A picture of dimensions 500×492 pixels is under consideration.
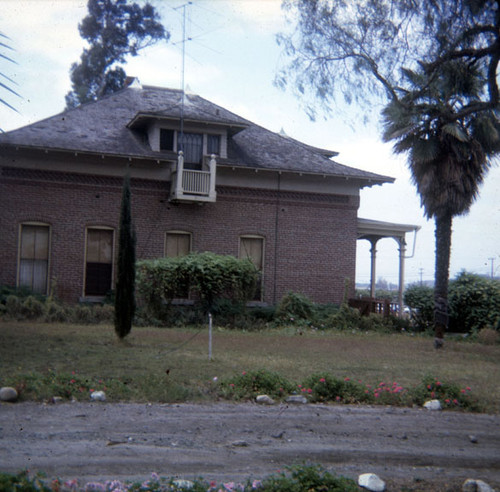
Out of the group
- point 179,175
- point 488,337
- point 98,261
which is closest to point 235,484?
point 488,337

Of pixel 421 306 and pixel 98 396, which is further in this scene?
pixel 421 306

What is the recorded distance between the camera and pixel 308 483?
5.25 meters

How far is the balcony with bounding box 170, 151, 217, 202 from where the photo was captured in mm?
21344

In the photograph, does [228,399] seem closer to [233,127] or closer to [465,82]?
[465,82]

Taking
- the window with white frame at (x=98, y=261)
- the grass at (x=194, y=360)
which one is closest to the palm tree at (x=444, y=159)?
the grass at (x=194, y=360)

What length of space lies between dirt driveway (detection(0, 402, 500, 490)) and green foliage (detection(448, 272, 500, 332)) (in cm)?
1327

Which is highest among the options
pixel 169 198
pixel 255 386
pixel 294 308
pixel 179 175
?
pixel 179 175

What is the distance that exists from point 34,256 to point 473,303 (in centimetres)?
1488

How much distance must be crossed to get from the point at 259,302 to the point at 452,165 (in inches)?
344

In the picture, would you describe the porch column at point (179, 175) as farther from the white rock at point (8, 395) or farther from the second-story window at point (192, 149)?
the white rock at point (8, 395)

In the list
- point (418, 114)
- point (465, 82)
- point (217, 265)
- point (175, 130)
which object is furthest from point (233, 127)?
point (465, 82)

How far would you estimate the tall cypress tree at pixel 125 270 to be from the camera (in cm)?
1324

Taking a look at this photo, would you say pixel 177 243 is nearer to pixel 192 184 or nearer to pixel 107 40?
pixel 192 184

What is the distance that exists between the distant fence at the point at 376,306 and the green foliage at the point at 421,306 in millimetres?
591
